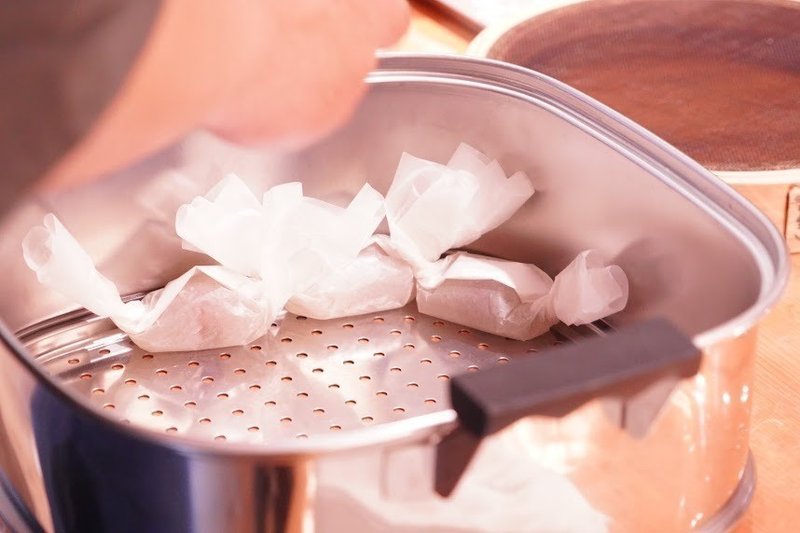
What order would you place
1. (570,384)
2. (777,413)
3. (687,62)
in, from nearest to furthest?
(570,384) < (777,413) < (687,62)

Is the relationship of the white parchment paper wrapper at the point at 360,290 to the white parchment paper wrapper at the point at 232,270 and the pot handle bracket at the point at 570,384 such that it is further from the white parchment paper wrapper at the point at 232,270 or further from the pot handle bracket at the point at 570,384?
the pot handle bracket at the point at 570,384

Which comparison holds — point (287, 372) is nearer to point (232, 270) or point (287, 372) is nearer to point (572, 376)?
point (232, 270)

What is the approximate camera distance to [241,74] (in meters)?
0.39

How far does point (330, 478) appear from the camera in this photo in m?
0.37

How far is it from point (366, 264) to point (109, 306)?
6.0 inches

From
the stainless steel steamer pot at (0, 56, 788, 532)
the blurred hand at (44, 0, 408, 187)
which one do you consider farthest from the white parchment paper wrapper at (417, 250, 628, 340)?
the blurred hand at (44, 0, 408, 187)

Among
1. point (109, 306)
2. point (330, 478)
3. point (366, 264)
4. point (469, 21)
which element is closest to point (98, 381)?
point (109, 306)

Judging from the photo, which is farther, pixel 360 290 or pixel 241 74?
pixel 360 290

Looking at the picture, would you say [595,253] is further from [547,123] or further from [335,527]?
[335,527]

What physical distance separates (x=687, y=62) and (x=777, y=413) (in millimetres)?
402

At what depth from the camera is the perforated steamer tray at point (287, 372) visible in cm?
57

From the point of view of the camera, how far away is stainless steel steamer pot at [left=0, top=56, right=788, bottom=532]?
0.37 meters

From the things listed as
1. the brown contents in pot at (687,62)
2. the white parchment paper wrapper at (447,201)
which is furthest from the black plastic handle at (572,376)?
the brown contents in pot at (687,62)

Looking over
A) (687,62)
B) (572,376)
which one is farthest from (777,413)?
(687,62)
